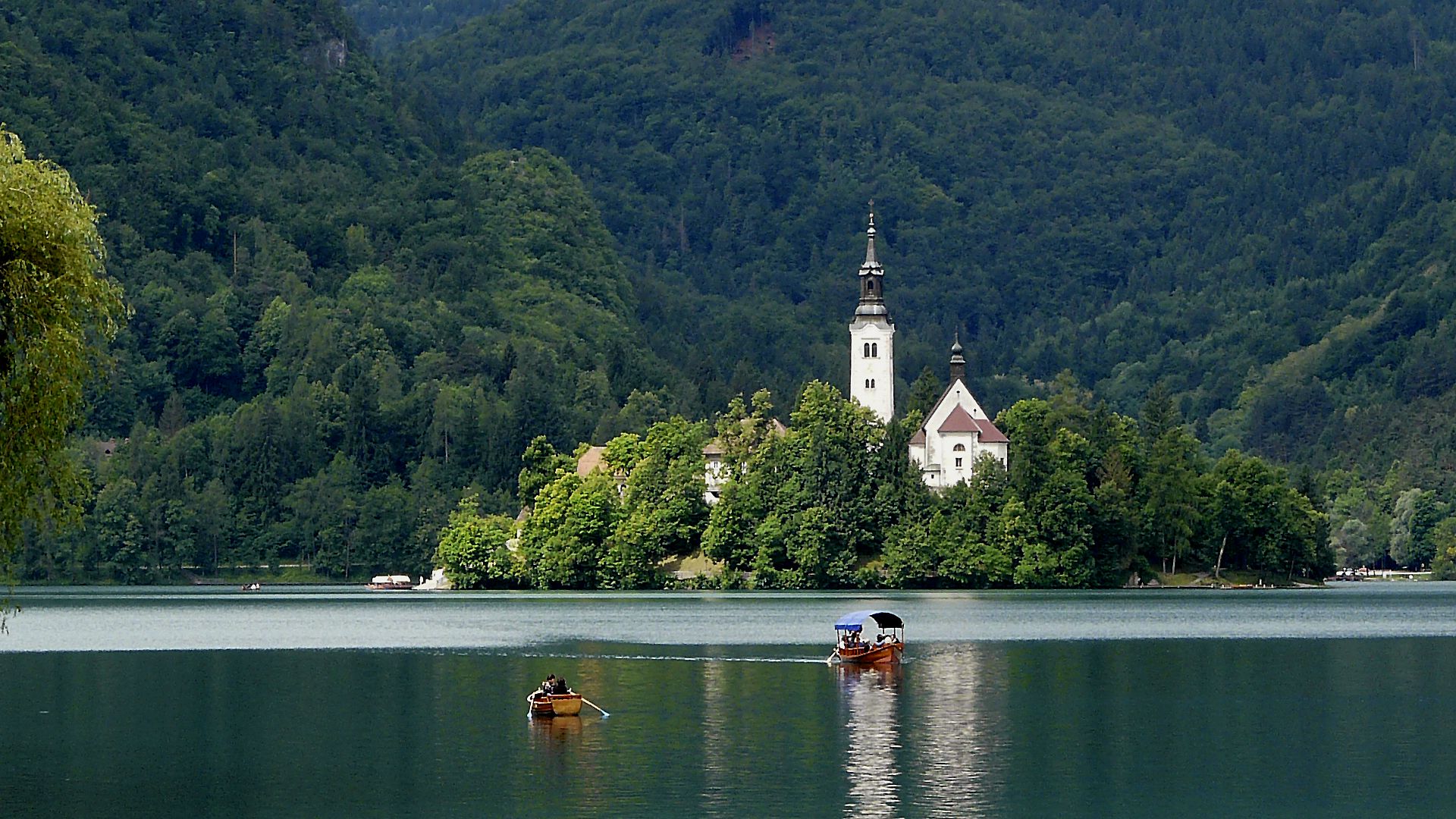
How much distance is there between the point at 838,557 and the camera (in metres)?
168

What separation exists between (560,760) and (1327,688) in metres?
30.3

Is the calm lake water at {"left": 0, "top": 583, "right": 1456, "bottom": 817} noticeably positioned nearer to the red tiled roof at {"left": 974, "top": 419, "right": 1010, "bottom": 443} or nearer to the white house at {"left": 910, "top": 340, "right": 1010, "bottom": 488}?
the red tiled roof at {"left": 974, "top": 419, "right": 1010, "bottom": 443}

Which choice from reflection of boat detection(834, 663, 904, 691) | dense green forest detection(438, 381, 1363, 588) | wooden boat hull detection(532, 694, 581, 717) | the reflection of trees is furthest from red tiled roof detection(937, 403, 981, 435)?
wooden boat hull detection(532, 694, 581, 717)

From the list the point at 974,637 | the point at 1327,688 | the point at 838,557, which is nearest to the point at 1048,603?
the point at 838,557

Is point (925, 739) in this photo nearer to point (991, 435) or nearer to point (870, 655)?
point (870, 655)

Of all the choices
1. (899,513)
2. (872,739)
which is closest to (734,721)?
(872,739)

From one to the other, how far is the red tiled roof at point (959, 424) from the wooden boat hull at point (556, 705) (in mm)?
123196

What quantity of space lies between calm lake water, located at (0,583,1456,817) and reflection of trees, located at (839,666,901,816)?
0.20 m

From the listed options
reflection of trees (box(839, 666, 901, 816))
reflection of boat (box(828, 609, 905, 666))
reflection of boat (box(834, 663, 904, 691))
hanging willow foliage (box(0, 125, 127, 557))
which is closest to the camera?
hanging willow foliage (box(0, 125, 127, 557))

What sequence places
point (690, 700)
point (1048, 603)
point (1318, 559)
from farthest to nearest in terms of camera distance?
1. point (1318, 559)
2. point (1048, 603)
3. point (690, 700)

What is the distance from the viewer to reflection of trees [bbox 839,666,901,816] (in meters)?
51.4

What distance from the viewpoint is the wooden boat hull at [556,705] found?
67.2 meters

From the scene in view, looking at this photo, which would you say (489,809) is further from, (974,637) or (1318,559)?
(1318,559)

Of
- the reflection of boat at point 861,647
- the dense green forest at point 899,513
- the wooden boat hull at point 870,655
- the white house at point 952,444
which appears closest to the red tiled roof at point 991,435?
the white house at point 952,444
